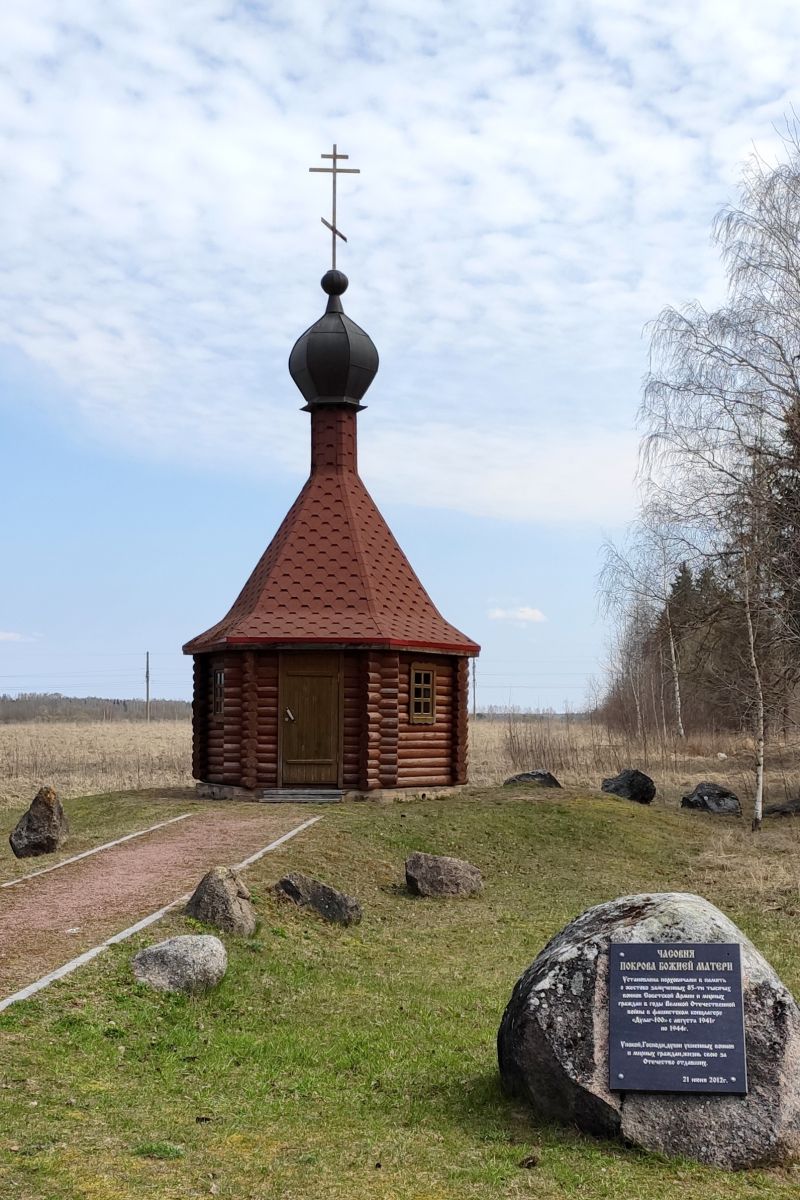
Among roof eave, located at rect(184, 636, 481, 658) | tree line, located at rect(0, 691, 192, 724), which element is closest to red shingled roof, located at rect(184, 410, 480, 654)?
roof eave, located at rect(184, 636, 481, 658)

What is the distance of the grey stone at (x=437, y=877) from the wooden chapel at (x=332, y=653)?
228 inches

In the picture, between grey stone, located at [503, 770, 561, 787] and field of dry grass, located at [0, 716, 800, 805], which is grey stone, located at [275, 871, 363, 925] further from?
field of dry grass, located at [0, 716, 800, 805]

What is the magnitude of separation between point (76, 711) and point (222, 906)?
8665 centimetres

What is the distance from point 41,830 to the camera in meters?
15.8

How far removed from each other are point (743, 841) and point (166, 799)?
9.99 m

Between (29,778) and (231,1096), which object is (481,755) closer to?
(29,778)

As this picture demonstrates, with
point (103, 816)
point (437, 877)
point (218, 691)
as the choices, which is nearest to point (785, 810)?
point (218, 691)

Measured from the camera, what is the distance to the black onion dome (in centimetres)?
2300

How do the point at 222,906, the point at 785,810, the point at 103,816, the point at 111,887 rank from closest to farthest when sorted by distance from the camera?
1. the point at 222,906
2. the point at 111,887
3. the point at 103,816
4. the point at 785,810

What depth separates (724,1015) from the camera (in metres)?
6.40

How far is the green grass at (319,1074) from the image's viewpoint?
19.6 feet

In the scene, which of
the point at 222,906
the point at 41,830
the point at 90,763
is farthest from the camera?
the point at 90,763

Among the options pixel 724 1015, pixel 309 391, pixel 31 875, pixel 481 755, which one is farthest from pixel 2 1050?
pixel 481 755

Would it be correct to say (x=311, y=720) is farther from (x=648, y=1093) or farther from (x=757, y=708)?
(x=648, y=1093)
